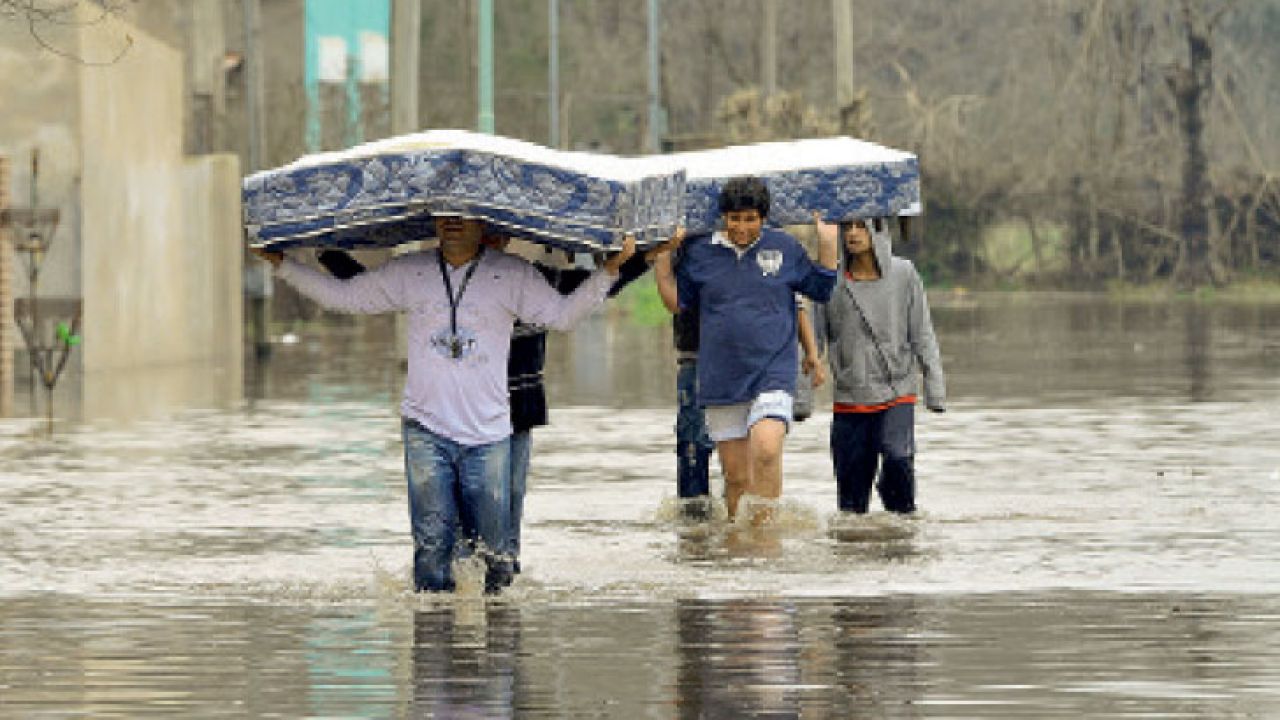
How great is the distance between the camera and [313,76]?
61.7 metres

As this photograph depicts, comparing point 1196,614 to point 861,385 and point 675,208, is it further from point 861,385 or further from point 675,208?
point 861,385

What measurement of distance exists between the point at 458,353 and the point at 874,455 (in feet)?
14.9

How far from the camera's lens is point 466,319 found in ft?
44.7

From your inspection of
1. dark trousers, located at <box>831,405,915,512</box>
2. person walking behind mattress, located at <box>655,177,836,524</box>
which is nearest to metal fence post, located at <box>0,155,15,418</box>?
dark trousers, located at <box>831,405,915,512</box>

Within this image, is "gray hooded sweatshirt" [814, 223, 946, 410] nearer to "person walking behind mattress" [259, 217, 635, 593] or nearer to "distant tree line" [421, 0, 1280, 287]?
"person walking behind mattress" [259, 217, 635, 593]

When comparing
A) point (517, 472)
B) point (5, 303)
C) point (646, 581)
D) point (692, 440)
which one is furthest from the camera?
point (5, 303)

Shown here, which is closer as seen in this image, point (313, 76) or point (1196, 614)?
point (1196, 614)

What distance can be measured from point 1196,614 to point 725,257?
385 centimetres

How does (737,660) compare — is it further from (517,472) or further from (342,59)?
(342,59)

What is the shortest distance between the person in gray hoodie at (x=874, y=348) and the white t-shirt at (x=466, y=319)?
384cm

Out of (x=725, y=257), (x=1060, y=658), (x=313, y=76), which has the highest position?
(x=313, y=76)

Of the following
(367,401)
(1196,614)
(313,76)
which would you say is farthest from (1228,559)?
(313,76)

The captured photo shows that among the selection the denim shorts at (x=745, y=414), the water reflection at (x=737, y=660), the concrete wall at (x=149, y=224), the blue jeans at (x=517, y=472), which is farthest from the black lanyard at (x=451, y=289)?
the concrete wall at (x=149, y=224)

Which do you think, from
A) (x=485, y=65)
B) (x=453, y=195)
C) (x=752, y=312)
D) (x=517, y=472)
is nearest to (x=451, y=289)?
(x=453, y=195)
